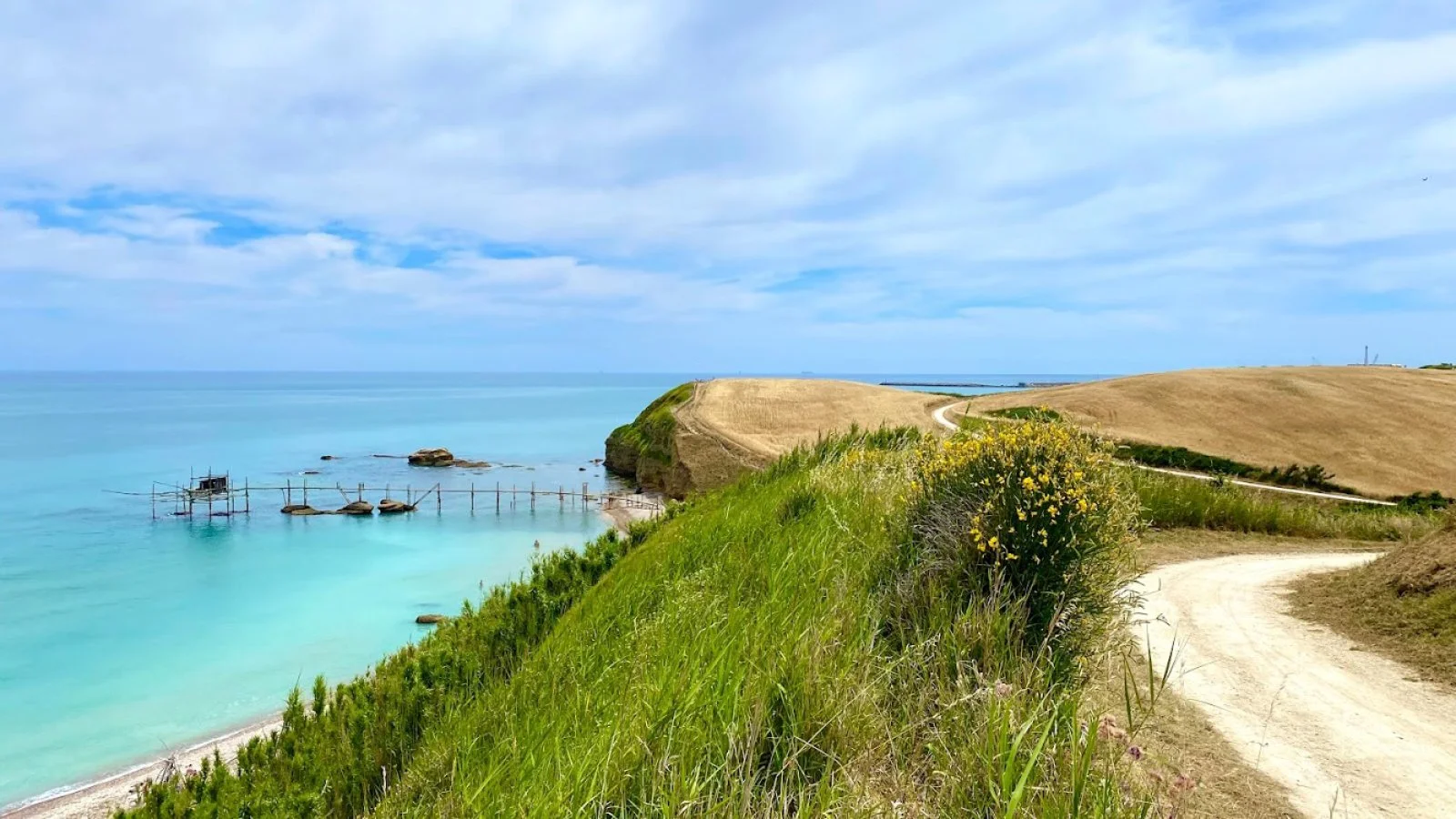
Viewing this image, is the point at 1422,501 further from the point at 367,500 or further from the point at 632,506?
the point at 367,500

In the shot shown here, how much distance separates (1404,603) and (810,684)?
28.4 ft

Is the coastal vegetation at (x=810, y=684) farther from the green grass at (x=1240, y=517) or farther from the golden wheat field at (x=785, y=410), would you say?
the golden wheat field at (x=785, y=410)

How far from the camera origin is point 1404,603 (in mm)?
8430

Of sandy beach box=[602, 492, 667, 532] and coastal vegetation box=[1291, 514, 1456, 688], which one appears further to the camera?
sandy beach box=[602, 492, 667, 532]

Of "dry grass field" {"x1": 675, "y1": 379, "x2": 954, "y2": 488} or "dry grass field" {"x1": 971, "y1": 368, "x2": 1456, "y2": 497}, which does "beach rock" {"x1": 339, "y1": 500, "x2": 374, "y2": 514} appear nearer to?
"dry grass field" {"x1": 675, "y1": 379, "x2": 954, "y2": 488}

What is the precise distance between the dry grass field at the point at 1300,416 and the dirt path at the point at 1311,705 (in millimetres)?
20526

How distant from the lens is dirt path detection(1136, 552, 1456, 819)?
16.0 ft

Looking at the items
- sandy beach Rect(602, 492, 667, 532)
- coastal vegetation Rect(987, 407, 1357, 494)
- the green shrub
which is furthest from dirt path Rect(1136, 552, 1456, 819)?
sandy beach Rect(602, 492, 667, 532)

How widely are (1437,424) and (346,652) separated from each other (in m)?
47.9

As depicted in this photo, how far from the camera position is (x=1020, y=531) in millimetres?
6129

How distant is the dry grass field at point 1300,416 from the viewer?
29.5 m

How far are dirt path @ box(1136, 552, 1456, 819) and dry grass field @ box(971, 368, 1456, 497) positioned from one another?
20.5 m

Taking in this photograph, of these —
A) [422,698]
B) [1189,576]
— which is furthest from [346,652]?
[1189,576]

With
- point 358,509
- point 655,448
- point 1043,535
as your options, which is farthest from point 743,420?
point 1043,535
